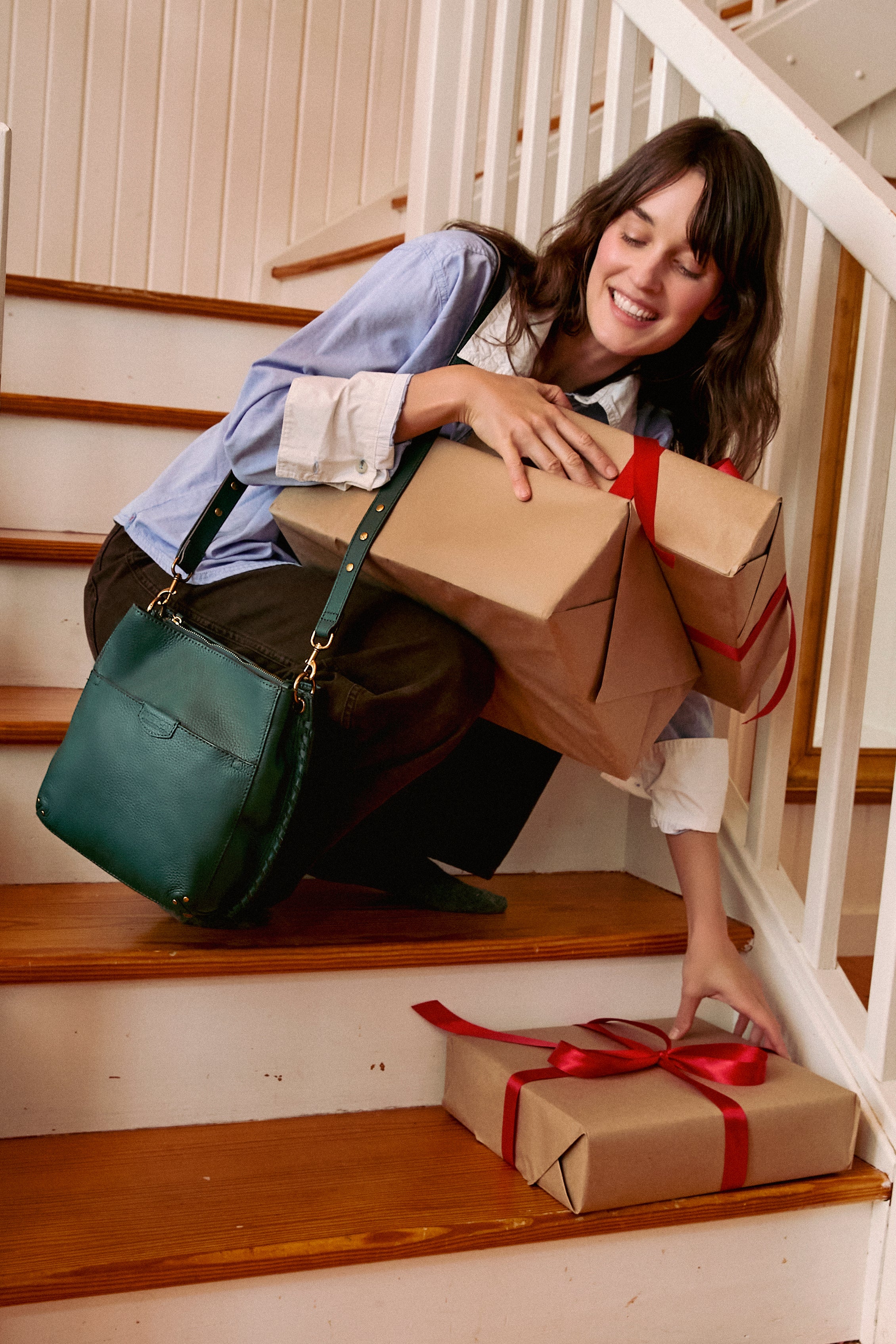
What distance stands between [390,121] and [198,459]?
1.91m

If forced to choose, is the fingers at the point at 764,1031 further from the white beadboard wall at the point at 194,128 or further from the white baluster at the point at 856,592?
the white beadboard wall at the point at 194,128

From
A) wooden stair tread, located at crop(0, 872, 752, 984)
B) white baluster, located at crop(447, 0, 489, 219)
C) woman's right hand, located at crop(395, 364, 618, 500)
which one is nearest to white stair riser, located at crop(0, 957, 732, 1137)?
wooden stair tread, located at crop(0, 872, 752, 984)

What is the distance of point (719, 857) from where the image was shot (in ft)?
3.93

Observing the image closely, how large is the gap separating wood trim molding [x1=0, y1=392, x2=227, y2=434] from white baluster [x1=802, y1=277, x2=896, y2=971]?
799 millimetres

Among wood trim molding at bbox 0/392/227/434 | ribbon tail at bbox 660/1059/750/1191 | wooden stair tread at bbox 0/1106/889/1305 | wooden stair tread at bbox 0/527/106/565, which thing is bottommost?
wooden stair tread at bbox 0/1106/889/1305

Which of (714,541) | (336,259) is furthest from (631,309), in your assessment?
(336,259)

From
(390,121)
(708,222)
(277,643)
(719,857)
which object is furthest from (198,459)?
(390,121)

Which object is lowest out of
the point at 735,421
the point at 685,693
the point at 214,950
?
the point at 214,950

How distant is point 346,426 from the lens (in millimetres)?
887

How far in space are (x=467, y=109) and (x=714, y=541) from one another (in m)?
1.02

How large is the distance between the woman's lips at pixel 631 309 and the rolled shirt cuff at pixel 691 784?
1.34 feet

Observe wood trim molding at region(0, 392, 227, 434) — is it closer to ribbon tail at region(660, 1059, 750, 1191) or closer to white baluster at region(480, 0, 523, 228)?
white baluster at region(480, 0, 523, 228)

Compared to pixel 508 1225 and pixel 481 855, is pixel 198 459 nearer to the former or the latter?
pixel 481 855

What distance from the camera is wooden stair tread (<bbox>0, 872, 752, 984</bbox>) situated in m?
0.90
